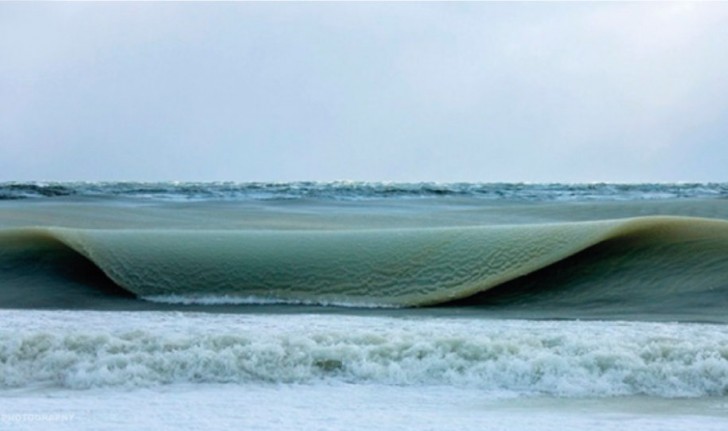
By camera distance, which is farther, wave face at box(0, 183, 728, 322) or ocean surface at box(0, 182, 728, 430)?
wave face at box(0, 183, 728, 322)

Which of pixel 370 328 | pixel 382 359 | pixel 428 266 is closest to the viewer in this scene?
pixel 382 359

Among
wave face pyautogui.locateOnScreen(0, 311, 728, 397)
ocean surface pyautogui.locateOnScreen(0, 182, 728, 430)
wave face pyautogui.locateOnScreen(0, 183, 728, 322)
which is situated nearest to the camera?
ocean surface pyautogui.locateOnScreen(0, 182, 728, 430)

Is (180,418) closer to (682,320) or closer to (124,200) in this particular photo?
(682,320)

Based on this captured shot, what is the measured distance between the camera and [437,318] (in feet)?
11.8

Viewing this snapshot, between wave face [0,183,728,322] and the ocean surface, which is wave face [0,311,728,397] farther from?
wave face [0,183,728,322]

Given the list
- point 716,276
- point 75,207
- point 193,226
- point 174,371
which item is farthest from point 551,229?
point 75,207

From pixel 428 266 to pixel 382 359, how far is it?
3.64 feet

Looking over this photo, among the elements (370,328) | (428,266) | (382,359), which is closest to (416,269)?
(428,266)

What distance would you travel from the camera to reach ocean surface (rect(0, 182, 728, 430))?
8.21 ft

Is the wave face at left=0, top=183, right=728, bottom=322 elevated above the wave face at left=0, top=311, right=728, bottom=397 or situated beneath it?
elevated above

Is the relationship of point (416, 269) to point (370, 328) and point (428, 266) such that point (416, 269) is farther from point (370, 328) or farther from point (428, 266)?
point (370, 328)

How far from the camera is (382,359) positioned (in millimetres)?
2896

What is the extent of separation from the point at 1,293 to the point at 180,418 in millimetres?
2088

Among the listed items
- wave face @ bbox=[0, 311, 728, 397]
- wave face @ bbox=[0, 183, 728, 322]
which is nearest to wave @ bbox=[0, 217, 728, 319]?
wave face @ bbox=[0, 183, 728, 322]
